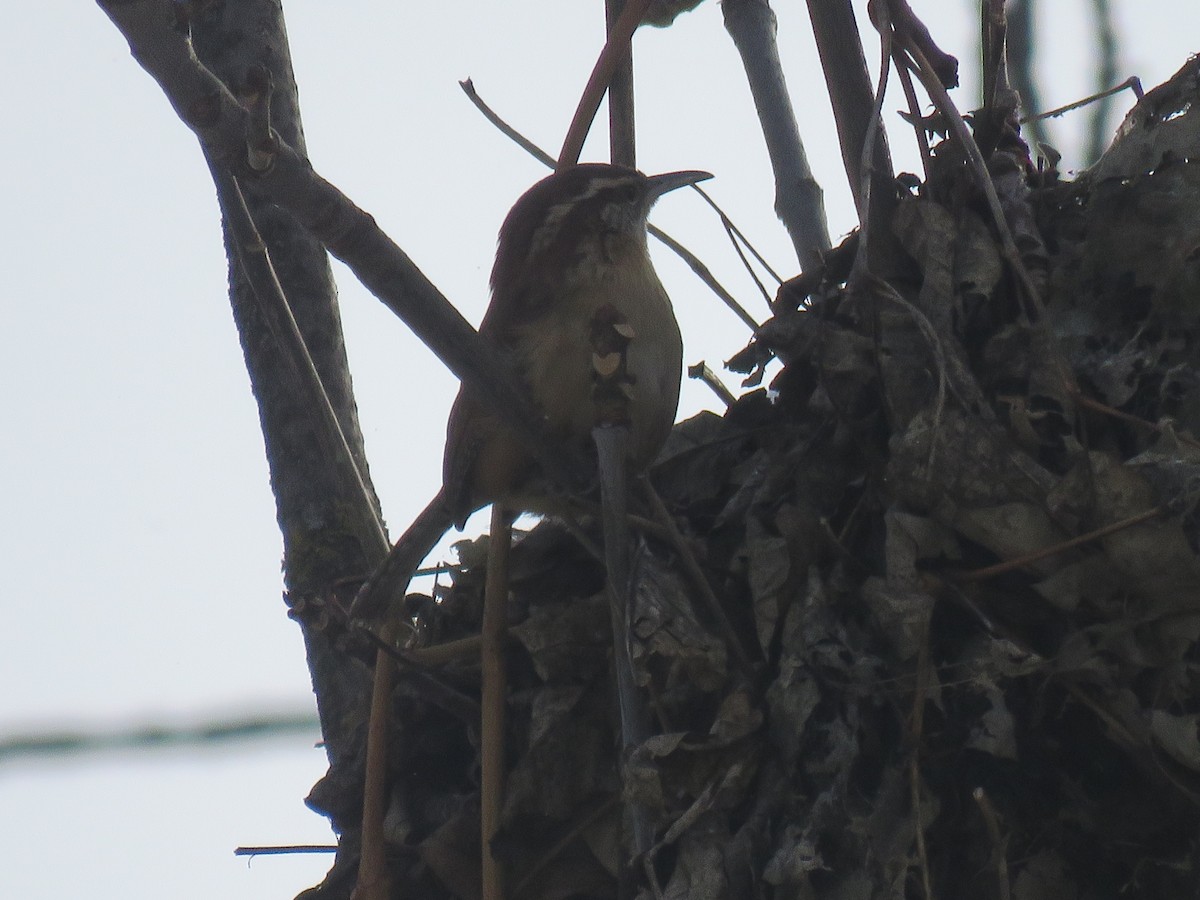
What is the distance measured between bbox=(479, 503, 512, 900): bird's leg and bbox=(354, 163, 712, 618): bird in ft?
0.58

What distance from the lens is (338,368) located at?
3783 mm

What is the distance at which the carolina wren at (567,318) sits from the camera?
3.53m

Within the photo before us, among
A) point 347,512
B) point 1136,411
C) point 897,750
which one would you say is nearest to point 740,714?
point 897,750

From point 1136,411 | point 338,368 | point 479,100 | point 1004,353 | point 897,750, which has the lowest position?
point 897,750

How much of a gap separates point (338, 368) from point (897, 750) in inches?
75.0

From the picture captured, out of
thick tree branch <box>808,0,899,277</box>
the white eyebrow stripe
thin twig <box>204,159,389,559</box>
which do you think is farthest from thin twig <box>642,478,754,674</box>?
the white eyebrow stripe

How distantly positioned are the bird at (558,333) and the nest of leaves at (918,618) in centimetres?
26

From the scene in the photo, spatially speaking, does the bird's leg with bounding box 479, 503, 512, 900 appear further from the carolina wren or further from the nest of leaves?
the carolina wren

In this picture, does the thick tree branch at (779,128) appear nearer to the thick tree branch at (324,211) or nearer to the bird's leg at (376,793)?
the bird's leg at (376,793)

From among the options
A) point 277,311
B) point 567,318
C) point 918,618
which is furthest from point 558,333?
point 918,618

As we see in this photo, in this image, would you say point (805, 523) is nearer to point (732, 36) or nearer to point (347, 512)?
point (347, 512)

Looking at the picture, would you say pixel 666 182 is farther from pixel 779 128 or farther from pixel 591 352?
pixel 591 352

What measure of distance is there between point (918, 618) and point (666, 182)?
1.95m

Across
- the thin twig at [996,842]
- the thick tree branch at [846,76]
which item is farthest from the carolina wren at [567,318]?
the thin twig at [996,842]
